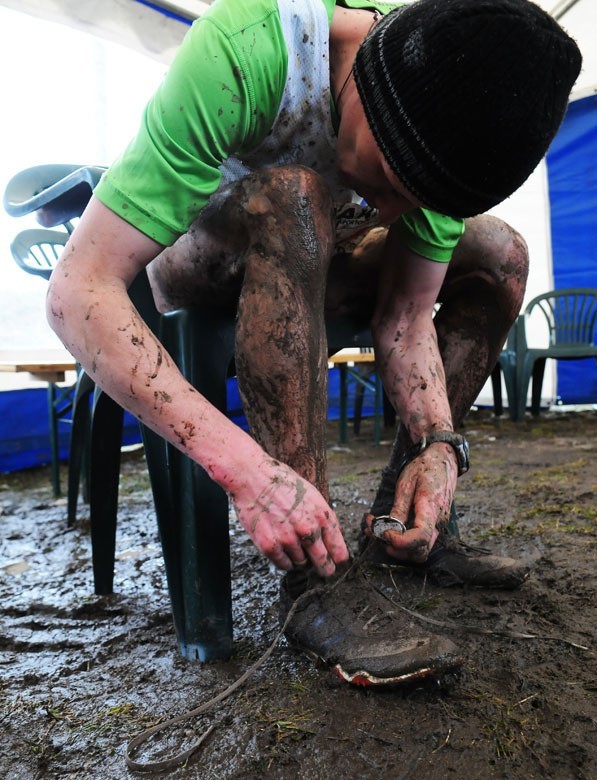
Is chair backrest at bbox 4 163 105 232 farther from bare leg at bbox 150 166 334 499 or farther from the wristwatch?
the wristwatch

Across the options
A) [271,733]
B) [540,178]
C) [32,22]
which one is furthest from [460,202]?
[540,178]

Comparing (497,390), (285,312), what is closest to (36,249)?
(285,312)

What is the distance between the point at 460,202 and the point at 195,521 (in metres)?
0.62

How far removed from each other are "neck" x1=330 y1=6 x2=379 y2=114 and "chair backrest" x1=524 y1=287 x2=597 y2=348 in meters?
4.09

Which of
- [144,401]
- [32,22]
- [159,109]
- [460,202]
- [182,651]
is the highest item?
[32,22]

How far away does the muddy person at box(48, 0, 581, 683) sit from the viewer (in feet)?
2.32

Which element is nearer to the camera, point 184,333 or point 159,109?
point 159,109

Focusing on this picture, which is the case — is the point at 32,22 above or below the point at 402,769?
above

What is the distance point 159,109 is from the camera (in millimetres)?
752

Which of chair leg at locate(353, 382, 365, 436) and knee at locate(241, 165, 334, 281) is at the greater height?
knee at locate(241, 165, 334, 281)

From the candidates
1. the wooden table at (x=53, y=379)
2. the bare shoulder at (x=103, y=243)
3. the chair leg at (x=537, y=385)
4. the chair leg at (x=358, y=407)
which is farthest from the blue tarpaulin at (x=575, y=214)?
the bare shoulder at (x=103, y=243)

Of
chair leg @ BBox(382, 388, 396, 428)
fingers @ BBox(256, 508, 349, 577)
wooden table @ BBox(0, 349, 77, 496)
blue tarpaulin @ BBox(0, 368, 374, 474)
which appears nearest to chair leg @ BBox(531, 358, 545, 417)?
chair leg @ BBox(382, 388, 396, 428)

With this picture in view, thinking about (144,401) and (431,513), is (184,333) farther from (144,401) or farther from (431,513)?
(431,513)

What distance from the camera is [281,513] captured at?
27.8 inches
